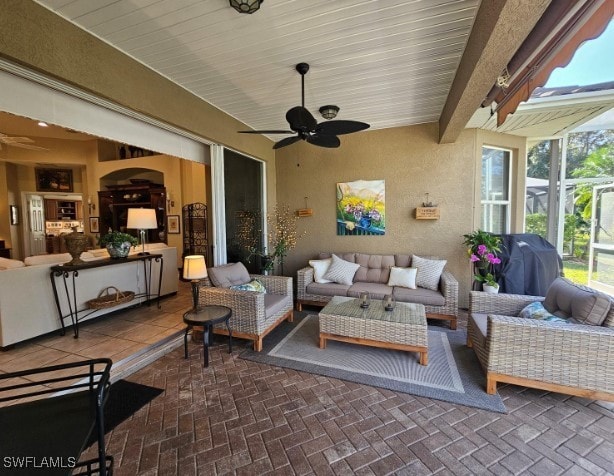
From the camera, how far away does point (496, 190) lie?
4574mm

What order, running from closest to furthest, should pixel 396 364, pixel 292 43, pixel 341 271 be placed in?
pixel 292 43 → pixel 396 364 → pixel 341 271

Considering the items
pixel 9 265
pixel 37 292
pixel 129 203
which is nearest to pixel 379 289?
pixel 37 292

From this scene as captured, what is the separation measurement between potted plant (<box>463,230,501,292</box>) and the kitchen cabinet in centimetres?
688

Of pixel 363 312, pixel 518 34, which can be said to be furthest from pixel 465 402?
pixel 518 34

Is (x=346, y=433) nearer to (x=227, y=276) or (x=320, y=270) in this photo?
(x=227, y=276)

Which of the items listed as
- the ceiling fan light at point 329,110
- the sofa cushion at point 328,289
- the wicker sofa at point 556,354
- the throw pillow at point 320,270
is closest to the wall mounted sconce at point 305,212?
the throw pillow at point 320,270

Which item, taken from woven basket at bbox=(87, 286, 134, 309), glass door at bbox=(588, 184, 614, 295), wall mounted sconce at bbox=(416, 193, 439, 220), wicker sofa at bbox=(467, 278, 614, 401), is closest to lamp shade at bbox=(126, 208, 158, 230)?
woven basket at bbox=(87, 286, 134, 309)

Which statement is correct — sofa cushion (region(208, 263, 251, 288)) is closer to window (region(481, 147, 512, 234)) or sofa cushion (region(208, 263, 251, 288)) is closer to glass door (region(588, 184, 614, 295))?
window (region(481, 147, 512, 234))

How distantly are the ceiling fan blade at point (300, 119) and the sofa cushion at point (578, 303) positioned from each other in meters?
2.75

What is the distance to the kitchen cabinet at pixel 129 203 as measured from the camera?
23.0ft

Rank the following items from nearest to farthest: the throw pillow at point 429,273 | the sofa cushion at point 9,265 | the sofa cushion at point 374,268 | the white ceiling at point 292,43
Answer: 1. the white ceiling at point 292,43
2. the sofa cushion at point 9,265
3. the throw pillow at point 429,273
4. the sofa cushion at point 374,268

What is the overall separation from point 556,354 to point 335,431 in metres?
1.76

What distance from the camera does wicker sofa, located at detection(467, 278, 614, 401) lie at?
1.95 meters

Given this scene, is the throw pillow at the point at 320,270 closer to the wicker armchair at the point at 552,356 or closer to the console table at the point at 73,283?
the wicker armchair at the point at 552,356
